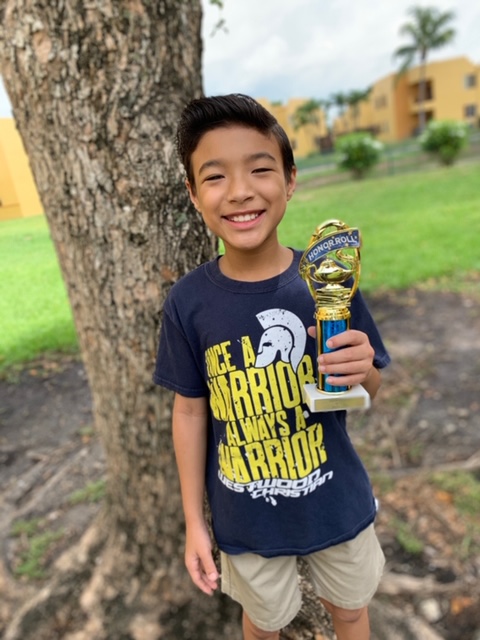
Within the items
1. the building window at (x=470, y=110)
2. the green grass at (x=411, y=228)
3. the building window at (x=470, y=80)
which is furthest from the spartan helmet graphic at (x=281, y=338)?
the building window at (x=470, y=80)

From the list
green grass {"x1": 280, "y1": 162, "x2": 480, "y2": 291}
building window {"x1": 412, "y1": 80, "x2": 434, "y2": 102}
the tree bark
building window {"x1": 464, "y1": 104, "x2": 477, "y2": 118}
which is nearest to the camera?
the tree bark

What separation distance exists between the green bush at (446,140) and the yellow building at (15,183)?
31.5ft

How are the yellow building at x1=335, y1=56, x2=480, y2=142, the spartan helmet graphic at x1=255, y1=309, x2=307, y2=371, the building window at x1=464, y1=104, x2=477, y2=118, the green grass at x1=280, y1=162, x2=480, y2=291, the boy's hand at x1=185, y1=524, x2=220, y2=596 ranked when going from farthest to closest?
the building window at x1=464, y1=104, x2=477, y2=118
the yellow building at x1=335, y1=56, x2=480, y2=142
the green grass at x1=280, y1=162, x2=480, y2=291
the boy's hand at x1=185, y1=524, x2=220, y2=596
the spartan helmet graphic at x1=255, y1=309, x2=307, y2=371

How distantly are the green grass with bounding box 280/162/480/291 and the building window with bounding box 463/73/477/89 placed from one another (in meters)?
15.8

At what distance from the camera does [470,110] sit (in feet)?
65.7

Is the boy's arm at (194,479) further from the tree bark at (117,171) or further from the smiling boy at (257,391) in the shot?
the tree bark at (117,171)

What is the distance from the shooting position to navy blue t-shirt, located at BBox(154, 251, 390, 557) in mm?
1021

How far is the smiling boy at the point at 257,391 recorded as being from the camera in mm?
929

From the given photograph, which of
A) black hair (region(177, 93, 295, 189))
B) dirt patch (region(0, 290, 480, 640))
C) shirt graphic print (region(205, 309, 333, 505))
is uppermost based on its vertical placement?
black hair (region(177, 93, 295, 189))

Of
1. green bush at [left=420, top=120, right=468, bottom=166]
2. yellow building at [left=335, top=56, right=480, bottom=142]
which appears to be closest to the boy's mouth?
green bush at [left=420, top=120, right=468, bottom=166]

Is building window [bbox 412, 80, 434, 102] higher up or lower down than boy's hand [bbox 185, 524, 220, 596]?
higher up

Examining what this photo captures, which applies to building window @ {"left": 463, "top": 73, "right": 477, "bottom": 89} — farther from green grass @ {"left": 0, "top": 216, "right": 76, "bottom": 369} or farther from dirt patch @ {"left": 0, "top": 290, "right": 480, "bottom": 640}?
green grass @ {"left": 0, "top": 216, "right": 76, "bottom": 369}

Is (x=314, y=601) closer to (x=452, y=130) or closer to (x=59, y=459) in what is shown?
(x=59, y=459)

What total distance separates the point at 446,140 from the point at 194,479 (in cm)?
1025
